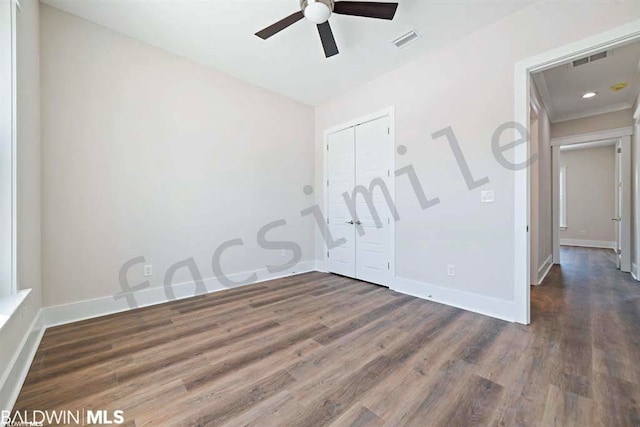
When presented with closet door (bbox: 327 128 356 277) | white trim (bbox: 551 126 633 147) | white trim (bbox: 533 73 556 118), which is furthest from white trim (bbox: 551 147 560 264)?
closet door (bbox: 327 128 356 277)

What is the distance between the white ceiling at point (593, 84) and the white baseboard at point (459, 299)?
9.80 ft

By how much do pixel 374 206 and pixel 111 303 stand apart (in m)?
3.28

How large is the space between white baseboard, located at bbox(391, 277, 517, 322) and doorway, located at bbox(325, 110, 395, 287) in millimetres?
253

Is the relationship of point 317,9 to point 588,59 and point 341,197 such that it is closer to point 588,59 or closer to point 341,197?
point 341,197

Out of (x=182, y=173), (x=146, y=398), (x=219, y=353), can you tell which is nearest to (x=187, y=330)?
(x=219, y=353)

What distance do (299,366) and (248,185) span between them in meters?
2.63

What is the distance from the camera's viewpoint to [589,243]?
7.09 m

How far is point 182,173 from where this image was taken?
3117 mm

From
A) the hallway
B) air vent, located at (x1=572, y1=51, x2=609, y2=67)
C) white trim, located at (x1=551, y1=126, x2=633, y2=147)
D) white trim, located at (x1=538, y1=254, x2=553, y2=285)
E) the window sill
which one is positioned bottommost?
A: the hallway

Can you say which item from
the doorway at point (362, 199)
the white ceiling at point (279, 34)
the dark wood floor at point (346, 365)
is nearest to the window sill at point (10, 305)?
the dark wood floor at point (346, 365)

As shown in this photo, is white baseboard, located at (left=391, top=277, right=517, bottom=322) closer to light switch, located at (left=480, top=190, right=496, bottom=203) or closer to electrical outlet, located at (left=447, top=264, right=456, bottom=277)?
electrical outlet, located at (left=447, top=264, right=456, bottom=277)

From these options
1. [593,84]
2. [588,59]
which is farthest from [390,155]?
[593,84]

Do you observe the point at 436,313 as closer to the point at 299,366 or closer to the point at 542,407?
the point at 542,407

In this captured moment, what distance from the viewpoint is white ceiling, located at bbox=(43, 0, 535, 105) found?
2.35m
